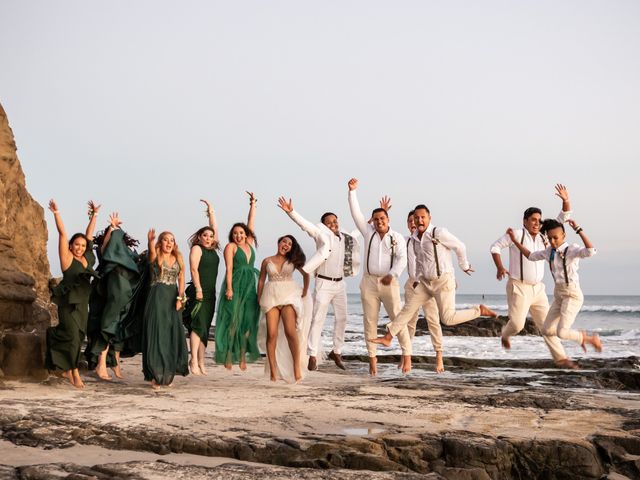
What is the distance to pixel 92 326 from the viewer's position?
9.99 m

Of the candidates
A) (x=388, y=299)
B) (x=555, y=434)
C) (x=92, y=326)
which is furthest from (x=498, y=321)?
(x=555, y=434)

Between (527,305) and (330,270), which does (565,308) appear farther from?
(330,270)

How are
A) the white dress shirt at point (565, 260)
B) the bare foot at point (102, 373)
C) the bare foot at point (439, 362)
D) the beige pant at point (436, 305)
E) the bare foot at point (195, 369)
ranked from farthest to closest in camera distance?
the bare foot at point (439, 362)
the bare foot at point (195, 369)
the beige pant at point (436, 305)
the bare foot at point (102, 373)
the white dress shirt at point (565, 260)

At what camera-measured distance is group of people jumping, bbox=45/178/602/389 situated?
30.0 ft

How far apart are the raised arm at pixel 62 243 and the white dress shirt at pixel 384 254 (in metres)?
4.10

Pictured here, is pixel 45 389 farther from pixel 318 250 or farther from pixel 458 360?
pixel 458 360

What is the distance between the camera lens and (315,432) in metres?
6.25

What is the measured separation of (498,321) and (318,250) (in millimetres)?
17281

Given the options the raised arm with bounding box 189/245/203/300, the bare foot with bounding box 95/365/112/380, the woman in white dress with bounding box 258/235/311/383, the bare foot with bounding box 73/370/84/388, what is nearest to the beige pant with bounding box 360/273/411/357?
the woman in white dress with bounding box 258/235/311/383

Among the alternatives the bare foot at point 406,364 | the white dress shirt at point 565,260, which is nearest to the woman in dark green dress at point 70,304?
the bare foot at point 406,364

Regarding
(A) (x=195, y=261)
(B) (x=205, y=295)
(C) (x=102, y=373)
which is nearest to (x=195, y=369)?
(B) (x=205, y=295)

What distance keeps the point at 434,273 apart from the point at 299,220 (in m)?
2.00

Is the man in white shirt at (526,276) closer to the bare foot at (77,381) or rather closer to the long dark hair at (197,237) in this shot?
the long dark hair at (197,237)

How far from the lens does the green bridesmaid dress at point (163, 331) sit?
8.91m
